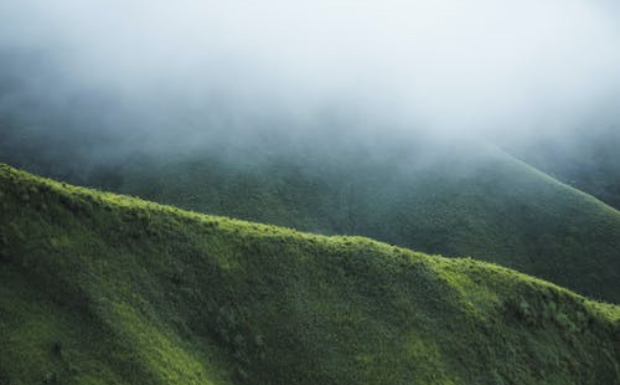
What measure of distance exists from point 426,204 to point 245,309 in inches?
2519

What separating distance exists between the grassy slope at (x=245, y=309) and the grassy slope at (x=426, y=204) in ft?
109

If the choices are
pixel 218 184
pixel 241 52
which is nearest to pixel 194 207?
pixel 218 184

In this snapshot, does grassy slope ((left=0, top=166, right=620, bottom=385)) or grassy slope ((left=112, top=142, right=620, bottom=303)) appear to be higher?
grassy slope ((left=0, top=166, right=620, bottom=385))

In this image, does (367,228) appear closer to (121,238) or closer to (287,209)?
(287,209)

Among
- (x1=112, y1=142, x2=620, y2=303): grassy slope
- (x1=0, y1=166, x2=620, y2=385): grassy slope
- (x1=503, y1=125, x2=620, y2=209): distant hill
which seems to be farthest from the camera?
(x1=503, y1=125, x2=620, y2=209): distant hill

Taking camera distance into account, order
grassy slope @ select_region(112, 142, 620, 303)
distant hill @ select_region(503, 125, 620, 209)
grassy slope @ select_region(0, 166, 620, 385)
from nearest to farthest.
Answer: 1. grassy slope @ select_region(0, 166, 620, 385)
2. grassy slope @ select_region(112, 142, 620, 303)
3. distant hill @ select_region(503, 125, 620, 209)

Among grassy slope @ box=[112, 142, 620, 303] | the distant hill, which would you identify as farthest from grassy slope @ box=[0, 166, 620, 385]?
the distant hill

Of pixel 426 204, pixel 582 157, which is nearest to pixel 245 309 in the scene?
pixel 426 204

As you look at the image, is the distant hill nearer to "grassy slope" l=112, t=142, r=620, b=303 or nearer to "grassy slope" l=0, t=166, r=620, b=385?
"grassy slope" l=112, t=142, r=620, b=303

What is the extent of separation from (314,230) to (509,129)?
111969mm

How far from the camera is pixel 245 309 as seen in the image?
1935 inches

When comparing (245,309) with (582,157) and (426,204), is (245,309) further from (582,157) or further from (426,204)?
(582,157)

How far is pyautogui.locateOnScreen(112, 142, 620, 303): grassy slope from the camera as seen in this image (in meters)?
94.4

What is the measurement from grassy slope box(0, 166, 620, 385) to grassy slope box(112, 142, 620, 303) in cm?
3315
